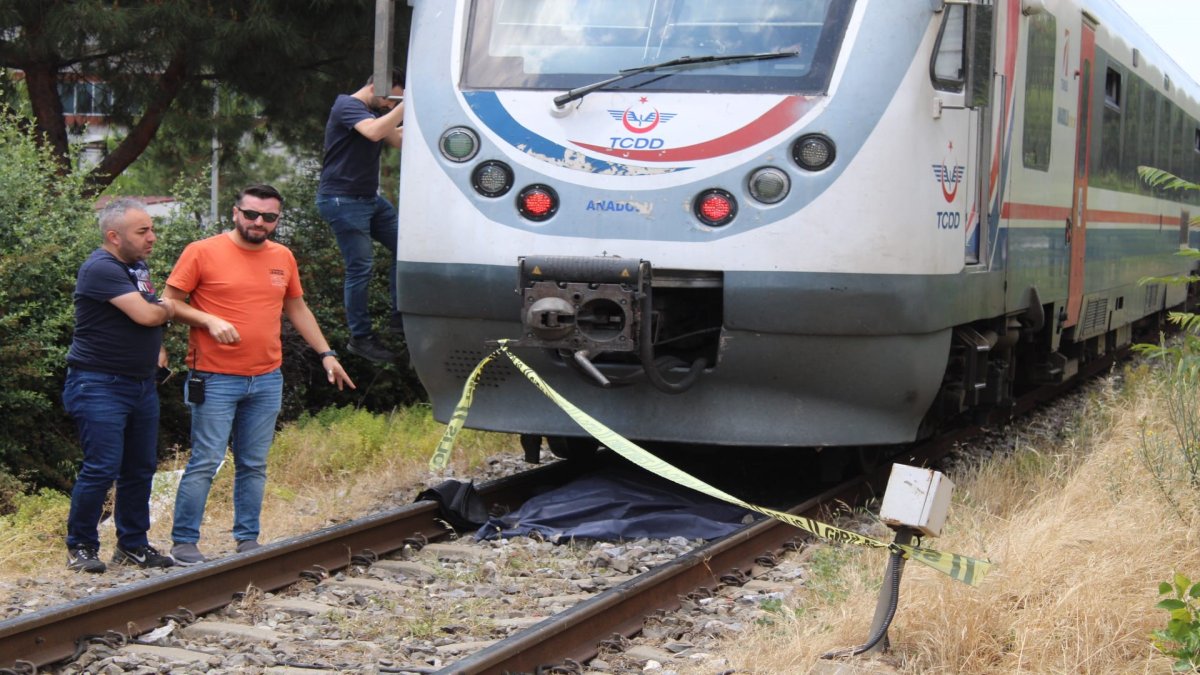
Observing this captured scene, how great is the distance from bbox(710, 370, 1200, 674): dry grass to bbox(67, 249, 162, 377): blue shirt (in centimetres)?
298

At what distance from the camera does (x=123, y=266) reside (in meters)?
6.54

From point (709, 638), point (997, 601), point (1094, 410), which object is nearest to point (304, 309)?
point (709, 638)

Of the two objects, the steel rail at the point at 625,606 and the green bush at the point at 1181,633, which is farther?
the steel rail at the point at 625,606

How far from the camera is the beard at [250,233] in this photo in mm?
6754

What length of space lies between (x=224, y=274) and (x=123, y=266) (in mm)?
428

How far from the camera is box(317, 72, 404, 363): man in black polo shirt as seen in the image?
9.08m

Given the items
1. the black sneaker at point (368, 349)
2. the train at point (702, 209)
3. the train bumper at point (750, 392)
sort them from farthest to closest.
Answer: the black sneaker at point (368, 349) < the train bumper at point (750, 392) < the train at point (702, 209)

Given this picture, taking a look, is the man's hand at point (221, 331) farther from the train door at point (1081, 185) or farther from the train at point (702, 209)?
the train door at point (1081, 185)

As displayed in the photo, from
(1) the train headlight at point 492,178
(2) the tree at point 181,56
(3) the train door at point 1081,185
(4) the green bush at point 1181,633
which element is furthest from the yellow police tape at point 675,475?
(2) the tree at point 181,56

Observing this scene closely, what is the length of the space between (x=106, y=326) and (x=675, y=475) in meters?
2.56

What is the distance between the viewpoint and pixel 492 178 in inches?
280

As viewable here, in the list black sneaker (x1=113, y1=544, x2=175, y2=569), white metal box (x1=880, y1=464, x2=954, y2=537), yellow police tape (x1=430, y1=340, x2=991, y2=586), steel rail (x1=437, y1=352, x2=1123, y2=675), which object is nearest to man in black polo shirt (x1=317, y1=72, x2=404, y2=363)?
yellow police tape (x1=430, y1=340, x2=991, y2=586)

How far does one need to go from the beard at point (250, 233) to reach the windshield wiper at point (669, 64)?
1.45 meters

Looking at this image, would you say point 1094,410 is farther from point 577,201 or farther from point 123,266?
point 123,266
